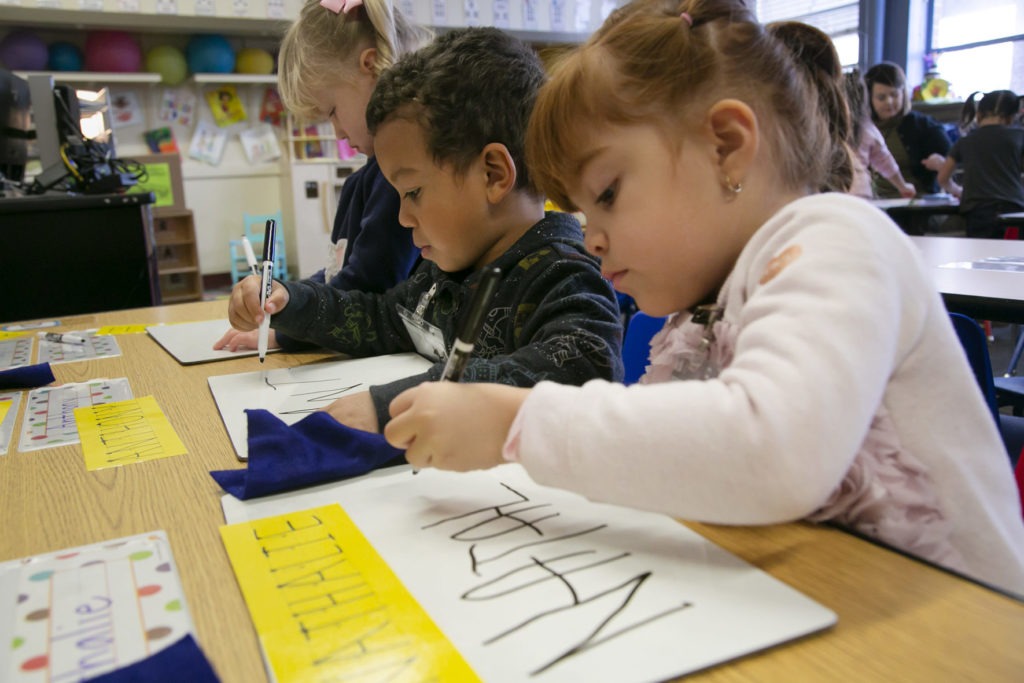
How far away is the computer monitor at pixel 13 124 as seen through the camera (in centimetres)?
232

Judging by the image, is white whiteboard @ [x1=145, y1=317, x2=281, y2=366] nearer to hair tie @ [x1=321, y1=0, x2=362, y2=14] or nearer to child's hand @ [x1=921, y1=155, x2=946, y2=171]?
hair tie @ [x1=321, y1=0, x2=362, y2=14]

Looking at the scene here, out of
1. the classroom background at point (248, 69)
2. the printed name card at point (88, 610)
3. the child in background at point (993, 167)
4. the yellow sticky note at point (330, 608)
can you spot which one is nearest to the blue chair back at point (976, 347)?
the yellow sticky note at point (330, 608)

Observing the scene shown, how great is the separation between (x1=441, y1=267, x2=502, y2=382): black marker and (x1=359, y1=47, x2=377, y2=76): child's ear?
1.00 m

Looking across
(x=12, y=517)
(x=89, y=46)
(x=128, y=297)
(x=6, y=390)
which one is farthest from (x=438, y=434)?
(x=89, y=46)

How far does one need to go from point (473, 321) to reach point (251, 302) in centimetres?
71

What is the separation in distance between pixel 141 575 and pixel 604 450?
287mm

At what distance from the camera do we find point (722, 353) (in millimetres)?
602

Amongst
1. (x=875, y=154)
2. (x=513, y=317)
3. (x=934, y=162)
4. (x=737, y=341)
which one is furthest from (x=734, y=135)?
(x=934, y=162)

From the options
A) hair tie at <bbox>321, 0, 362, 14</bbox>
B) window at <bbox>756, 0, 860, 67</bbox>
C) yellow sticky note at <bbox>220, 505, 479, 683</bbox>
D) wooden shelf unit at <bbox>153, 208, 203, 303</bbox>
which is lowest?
wooden shelf unit at <bbox>153, 208, 203, 303</bbox>

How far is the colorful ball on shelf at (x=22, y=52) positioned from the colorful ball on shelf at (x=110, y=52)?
26cm

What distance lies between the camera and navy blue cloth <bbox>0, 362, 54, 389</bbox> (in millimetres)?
1008

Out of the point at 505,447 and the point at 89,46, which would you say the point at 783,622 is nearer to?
the point at 505,447

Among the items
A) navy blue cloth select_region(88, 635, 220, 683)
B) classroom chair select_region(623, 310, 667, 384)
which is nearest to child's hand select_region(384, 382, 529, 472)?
navy blue cloth select_region(88, 635, 220, 683)

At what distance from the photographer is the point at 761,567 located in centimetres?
47
